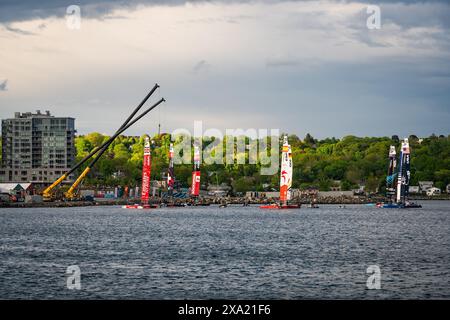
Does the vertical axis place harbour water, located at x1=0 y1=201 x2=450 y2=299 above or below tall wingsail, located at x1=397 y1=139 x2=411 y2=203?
below

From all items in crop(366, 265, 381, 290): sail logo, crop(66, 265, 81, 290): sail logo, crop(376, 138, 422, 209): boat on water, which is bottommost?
crop(66, 265, 81, 290): sail logo

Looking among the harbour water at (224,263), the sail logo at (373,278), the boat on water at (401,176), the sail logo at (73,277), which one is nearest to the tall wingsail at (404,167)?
the boat on water at (401,176)

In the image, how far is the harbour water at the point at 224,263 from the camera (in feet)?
149

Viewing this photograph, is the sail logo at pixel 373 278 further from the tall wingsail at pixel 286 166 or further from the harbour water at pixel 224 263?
the tall wingsail at pixel 286 166

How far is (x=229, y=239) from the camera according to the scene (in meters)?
82.9

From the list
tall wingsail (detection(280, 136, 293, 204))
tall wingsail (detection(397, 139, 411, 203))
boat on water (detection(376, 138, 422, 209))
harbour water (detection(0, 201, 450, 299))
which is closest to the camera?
harbour water (detection(0, 201, 450, 299))

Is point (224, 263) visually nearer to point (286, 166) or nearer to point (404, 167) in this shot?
point (286, 166)

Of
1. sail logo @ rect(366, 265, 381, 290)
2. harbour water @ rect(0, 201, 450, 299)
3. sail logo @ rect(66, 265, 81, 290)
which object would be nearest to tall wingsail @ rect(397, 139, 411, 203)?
harbour water @ rect(0, 201, 450, 299)

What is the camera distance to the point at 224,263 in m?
59.0

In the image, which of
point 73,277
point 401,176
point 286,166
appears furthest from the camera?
point 401,176

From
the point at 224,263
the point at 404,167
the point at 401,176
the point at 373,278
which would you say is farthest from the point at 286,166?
the point at 373,278

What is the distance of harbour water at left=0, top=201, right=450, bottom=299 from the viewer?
149 feet

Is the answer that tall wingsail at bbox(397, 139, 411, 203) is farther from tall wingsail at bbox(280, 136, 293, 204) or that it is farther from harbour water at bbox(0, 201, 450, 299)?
harbour water at bbox(0, 201, 450, 299)

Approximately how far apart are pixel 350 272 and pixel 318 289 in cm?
815
